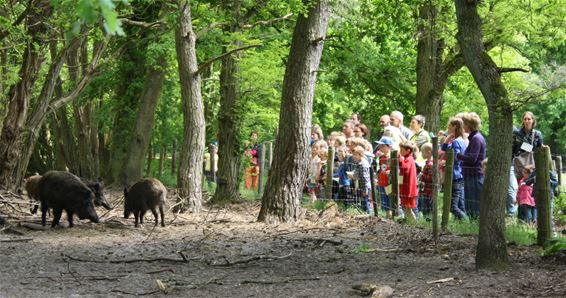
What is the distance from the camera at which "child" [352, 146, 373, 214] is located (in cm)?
1598

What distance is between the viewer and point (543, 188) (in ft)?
34.7

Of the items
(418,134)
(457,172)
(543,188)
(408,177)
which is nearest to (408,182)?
(408,177)

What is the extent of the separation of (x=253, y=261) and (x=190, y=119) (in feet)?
19.0

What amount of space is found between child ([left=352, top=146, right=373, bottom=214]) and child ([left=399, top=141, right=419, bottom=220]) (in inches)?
60.3

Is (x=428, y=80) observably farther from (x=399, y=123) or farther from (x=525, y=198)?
(x=525, y=198)

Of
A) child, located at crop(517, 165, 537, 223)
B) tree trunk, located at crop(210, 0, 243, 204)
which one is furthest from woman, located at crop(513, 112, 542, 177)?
tree trunk, located at crop(210, 0, 243, 204)

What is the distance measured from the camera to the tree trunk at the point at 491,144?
29.8ft

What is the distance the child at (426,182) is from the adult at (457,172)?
1.34ft

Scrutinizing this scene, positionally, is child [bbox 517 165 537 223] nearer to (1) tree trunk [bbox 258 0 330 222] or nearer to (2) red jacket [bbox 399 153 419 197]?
(2) red jacket [bbox 399 153 419 197]

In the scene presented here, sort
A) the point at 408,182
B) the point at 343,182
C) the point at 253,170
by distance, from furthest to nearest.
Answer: the point at 253,170 < the point at 343,182 < the point at 408,182

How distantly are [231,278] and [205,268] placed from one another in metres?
0.85

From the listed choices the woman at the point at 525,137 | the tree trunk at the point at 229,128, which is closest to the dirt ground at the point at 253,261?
the woman at the point at 525,137

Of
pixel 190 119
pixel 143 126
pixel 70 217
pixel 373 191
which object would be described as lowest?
pixel 70 217

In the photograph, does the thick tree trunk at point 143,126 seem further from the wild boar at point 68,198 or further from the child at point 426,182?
the child at point 426,182
